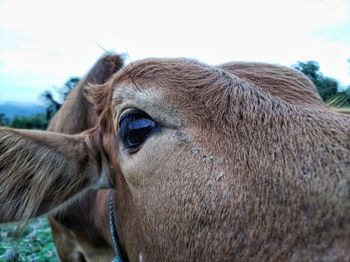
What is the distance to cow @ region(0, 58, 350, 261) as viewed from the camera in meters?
1.65

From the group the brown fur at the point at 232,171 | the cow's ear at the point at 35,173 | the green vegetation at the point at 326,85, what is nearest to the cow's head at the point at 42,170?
the cow's ear at the point at 35,173

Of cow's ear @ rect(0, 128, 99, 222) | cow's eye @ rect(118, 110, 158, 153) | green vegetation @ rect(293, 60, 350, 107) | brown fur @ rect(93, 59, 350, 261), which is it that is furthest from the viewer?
green vegetation @ rect(293, 60, 350, 107)

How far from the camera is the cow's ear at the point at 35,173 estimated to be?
2752 mm

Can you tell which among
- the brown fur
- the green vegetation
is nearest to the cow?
the brown fur

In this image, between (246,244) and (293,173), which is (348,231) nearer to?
(293,173)

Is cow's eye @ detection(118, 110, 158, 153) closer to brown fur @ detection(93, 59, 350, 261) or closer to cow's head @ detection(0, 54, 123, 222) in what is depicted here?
brown fur @ detection(93, 59, 350, 261)

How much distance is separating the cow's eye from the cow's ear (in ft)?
1.83

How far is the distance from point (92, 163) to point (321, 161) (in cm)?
181

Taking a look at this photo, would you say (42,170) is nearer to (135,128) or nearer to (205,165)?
(135,128)

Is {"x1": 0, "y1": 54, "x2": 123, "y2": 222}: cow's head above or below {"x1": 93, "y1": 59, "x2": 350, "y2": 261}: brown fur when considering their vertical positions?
below

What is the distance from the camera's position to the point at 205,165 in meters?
2.01

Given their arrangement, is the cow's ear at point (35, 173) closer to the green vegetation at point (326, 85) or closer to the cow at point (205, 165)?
the cow at point (205, 165)

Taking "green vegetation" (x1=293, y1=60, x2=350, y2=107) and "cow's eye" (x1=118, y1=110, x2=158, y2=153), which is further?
"green vegetation" (x1=293, y1=60, x2=350, y2=107)

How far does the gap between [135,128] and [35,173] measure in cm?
85
